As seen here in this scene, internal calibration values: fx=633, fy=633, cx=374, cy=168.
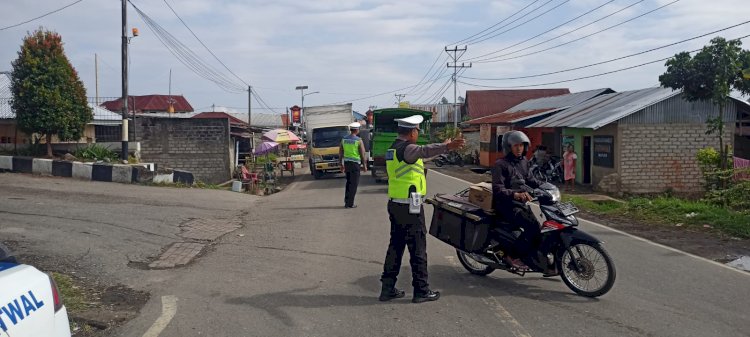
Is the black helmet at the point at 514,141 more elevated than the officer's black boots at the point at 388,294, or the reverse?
the black helmet at the point at 514,141

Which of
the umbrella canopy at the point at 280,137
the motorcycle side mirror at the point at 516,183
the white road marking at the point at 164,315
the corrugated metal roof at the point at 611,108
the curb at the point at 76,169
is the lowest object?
the white road marking at the point at 164,315

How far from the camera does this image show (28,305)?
3156 millimetres

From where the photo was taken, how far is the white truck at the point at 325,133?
25.7 m

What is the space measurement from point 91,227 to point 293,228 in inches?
127

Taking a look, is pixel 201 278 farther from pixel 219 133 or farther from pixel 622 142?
pixel 219 133

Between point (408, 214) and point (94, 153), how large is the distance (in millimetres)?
16441

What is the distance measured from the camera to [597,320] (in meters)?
5.66

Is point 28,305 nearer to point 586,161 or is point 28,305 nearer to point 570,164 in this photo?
point 570,164

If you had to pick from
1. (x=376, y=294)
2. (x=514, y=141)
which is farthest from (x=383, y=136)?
(x=376, y=294)

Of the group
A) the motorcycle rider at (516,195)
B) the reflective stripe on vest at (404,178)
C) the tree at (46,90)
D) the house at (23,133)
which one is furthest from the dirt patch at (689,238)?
the house at (23,133)

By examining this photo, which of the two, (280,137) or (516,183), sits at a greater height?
(280,137)

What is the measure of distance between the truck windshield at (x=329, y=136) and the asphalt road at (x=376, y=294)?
53.3 feet

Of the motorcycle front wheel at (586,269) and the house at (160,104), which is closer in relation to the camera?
the motorcycle front wheel at (586,269)

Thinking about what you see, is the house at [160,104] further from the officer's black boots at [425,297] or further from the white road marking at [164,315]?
the officer's black boots at [425,297]
